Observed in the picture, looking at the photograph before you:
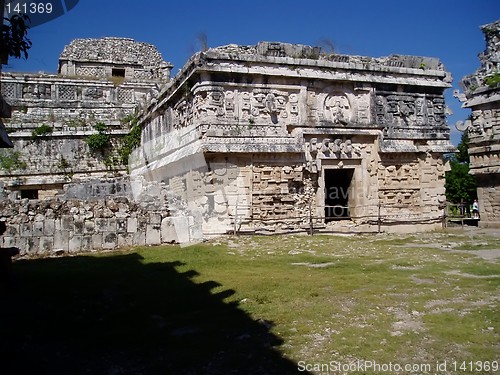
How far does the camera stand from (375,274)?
7613mm

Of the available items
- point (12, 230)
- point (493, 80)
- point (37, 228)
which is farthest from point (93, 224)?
point (493, 80)

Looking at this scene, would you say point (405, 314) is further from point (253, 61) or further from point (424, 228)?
point (424, 228)

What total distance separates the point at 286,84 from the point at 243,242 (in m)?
4.74

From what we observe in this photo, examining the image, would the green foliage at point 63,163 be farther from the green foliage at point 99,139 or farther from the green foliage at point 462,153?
the green foliage at point 462,153

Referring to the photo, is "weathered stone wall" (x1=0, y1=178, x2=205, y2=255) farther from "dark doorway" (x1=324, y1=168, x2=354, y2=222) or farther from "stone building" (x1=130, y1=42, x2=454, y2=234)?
"dark doorway" (x1=324, y1=168, x2=354, y2=222)

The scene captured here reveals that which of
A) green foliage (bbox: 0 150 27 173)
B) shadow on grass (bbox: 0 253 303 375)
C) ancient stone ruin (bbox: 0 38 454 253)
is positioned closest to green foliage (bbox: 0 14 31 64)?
shadow on grass (bbox: 0 253 303 375)

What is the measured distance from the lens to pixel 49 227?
1055cm

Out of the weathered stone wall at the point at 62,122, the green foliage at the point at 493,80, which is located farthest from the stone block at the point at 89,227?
the green foliage at the point at 493,80

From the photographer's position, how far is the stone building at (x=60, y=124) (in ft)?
58.3

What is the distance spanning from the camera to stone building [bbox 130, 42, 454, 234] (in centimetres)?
1223

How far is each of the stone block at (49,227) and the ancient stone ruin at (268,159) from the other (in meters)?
0.02

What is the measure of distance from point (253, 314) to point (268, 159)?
24.1 feet

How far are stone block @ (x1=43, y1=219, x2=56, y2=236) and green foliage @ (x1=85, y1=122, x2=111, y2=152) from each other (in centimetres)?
862

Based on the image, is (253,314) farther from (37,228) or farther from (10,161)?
(10,161)
